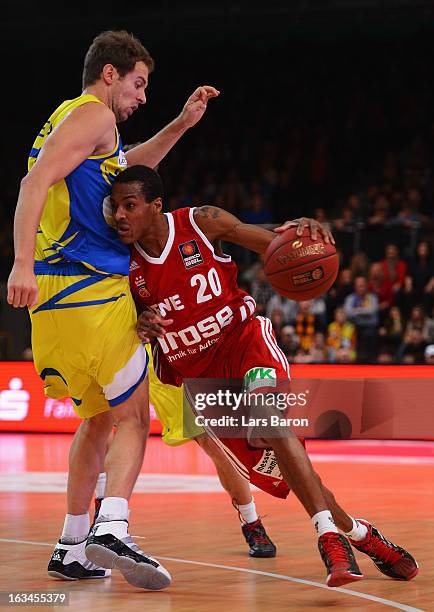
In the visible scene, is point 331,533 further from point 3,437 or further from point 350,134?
point 350,134

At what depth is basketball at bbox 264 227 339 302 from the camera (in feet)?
16.2

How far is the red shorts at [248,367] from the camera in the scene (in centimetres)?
518

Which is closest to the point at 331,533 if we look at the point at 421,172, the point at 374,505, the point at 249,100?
the point at 374,505

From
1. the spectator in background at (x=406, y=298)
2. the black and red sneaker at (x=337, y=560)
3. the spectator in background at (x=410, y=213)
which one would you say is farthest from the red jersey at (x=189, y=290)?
the spectator in background at (x=410, y=213)

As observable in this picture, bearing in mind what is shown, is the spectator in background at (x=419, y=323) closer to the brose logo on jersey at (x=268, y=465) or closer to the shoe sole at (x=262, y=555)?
the shoe sole at (x=262, y=555)

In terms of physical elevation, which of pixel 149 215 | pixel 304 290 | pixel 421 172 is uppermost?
pixel 421 172

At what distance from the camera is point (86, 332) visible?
4.77m

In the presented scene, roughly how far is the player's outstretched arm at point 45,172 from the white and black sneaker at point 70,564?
1181mm

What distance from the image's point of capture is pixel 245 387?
16.7ft

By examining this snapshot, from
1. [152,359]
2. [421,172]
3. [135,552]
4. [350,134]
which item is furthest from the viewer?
[350,134]

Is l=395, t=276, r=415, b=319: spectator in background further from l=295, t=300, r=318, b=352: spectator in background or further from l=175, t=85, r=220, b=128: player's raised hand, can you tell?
l=175, t=85, r=220, b=128: player's raised hand

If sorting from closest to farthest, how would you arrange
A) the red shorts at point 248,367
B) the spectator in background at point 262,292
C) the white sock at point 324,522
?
the white sock at point 324,522, the red shorts at point 248,367, the spectator in background at point 262,292

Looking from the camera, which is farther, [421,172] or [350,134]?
[350,134]

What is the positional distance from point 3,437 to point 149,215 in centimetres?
820
